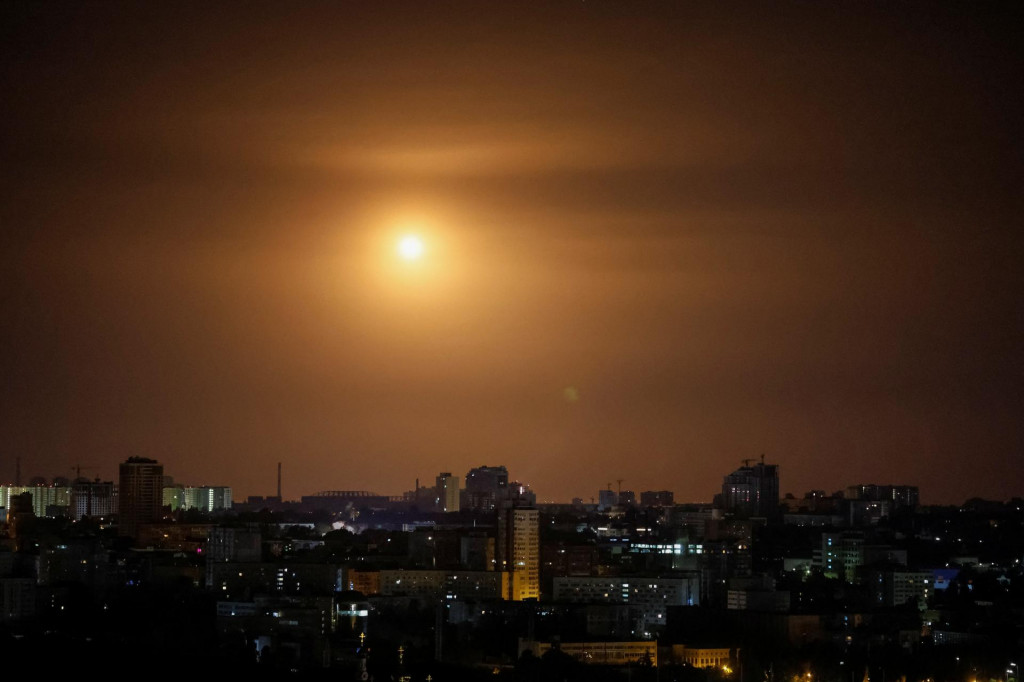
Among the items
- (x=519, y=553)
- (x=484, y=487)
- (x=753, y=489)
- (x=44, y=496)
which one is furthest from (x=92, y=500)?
(x=519, y=553)

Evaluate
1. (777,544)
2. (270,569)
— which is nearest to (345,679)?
(270,569)

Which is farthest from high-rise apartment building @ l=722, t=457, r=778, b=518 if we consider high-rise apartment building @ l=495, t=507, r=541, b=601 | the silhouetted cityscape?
high-rise apartment building @ l=495, t=507, r=541, b=601

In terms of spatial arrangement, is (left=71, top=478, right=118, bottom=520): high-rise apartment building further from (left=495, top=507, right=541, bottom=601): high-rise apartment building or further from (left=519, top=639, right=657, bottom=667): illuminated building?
(left=519, top=639, right=657, bottom=667): illuminated building

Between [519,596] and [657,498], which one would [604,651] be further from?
[657,498]

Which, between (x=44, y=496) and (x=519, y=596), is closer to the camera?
(x=519, y=596)

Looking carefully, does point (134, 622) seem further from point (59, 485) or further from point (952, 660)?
point (59, 485)
